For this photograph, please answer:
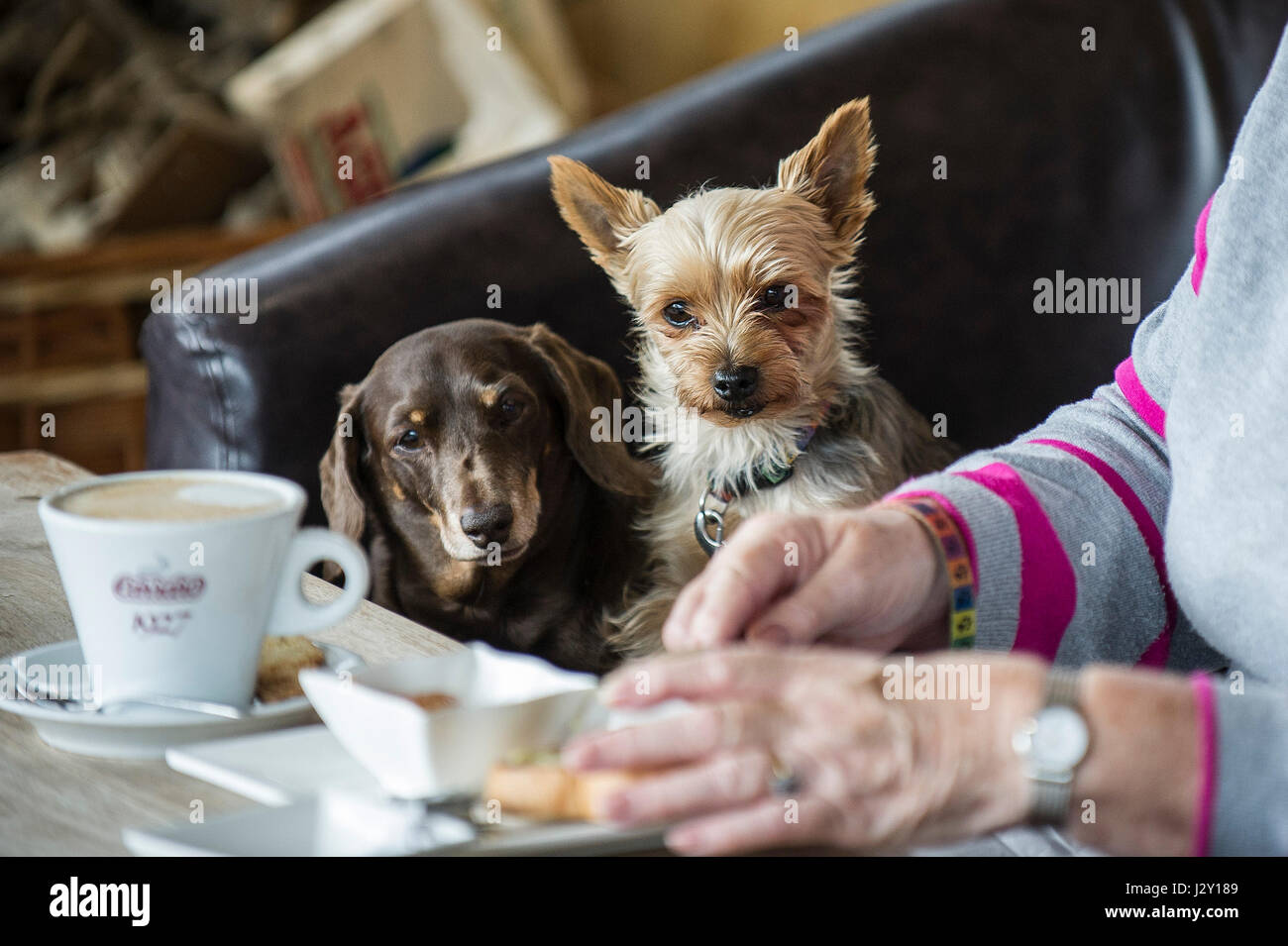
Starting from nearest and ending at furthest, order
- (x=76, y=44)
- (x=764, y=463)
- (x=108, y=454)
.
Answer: (x=764, y=463), (x=108, y=454), (x=76, y=44)

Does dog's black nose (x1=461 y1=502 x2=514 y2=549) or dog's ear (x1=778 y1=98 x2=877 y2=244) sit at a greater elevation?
dog's ear (x1=778 y1=98 x2=877 y2=244)

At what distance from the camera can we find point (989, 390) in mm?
932

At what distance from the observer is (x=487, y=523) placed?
801mm

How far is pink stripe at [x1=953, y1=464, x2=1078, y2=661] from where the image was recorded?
0.70 metres

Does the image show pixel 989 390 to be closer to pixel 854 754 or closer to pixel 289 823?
pixel 854 754

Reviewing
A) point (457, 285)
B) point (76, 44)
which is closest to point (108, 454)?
point (76, 44)

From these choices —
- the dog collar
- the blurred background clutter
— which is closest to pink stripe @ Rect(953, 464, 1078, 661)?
the dog collar

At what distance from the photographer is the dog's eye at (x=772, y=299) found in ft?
2.59

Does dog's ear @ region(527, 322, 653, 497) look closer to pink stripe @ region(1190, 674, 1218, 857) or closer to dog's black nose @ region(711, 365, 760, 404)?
dog's black nose @ region(711, 365, 760, 404)

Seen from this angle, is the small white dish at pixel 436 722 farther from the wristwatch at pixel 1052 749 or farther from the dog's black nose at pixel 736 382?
the dog's black nose at pixel 736 382

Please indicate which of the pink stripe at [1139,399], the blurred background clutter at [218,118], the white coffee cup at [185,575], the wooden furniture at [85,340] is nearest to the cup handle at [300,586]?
the white coffee cup at [185,575]

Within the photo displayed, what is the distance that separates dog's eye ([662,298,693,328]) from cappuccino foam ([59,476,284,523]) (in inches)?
12.3

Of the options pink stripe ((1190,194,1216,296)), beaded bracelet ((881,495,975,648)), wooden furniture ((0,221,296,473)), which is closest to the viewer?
beaded bracelet ((881,495,975,648))
